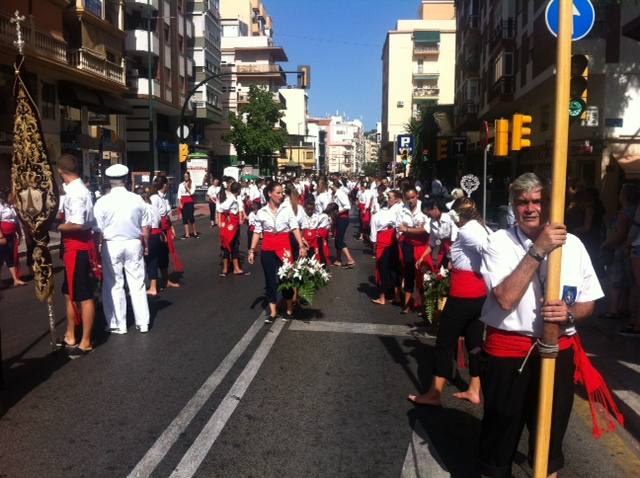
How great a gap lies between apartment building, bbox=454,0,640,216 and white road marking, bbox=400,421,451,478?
8.91 meters

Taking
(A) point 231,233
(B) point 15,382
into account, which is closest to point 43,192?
(B) point 15,382

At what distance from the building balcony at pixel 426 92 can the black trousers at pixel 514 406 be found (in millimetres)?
90248

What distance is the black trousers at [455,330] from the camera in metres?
5.08

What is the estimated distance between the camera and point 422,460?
418 centimetres

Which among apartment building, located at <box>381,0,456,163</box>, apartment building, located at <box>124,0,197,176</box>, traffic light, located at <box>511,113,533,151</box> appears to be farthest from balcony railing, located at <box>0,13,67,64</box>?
apartment building, located at <box>381,0,456,163</box>

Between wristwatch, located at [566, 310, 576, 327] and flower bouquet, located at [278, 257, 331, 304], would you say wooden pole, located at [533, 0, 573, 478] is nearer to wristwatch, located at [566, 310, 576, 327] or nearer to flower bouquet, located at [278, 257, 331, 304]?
wristwatch, located at [566, 310, 576, 327]

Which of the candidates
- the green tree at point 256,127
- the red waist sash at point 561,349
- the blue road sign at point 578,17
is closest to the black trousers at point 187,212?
the blue road sign at point 578,17

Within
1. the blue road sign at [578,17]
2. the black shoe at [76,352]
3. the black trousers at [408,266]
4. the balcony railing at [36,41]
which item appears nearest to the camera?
the blue road sign at [578,17]

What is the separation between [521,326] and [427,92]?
91176 millimetres

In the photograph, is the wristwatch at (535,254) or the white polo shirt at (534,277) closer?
the wristwatch at (535,254)

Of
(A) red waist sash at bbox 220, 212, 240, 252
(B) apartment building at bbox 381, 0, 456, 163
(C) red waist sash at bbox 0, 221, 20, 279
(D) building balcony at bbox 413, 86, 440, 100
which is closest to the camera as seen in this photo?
(C) red waist sash at bbox 0, 221, 20, 279

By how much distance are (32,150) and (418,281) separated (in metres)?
4.87

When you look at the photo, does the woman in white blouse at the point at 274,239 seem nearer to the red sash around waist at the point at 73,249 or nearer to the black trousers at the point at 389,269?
the black trousers at the point at 389,269

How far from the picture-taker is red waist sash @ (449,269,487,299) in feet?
16.6
